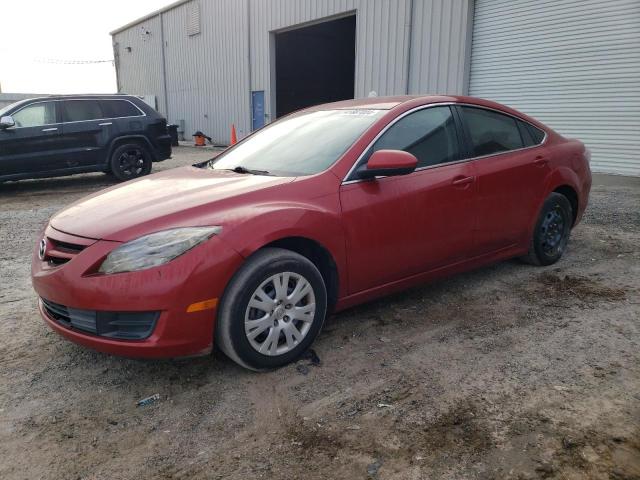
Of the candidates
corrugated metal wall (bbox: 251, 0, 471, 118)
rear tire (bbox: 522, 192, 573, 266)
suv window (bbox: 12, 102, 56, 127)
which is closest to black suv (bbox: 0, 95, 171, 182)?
suv window (bbox: 12, 102, 56, 127)

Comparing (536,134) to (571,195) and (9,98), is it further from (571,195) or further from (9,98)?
(9,98)

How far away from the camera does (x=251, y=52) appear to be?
1880 cm

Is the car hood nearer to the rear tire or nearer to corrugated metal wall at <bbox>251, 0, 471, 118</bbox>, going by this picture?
the rear tire

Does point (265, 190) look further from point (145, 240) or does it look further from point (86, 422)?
point (86, 422)

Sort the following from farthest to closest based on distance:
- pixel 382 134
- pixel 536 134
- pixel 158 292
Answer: pixel 536 134
pixel 382 134
pixel 158 292

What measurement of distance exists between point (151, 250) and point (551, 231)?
11.7ft

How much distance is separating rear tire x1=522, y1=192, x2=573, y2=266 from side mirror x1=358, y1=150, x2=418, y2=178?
1.86 m

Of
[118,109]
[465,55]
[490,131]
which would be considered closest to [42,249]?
[490,131]

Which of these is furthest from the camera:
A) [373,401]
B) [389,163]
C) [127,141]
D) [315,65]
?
[315,65]

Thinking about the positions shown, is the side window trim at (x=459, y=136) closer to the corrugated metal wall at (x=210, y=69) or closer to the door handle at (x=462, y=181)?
A: the door handle at (x=462, y=181)

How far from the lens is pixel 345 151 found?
3.34m

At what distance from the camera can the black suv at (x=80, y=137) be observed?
29.3 feet

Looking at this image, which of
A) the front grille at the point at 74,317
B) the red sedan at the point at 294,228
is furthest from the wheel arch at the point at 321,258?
the front grille at the point at 74,317

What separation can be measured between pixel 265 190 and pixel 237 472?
4.98 feet
